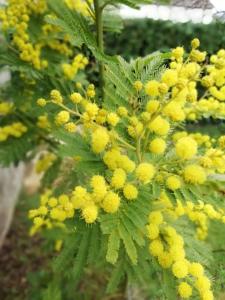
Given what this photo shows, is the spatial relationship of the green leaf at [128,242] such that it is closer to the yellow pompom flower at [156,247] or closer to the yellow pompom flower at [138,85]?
the yellow pompom flower at [156,247]

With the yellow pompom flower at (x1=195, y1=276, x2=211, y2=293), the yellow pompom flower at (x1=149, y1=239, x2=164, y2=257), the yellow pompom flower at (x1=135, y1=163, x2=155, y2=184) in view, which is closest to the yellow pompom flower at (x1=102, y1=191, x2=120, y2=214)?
the yellow pompom flower at (x1=135, y1=163, x2=155, y2=184)

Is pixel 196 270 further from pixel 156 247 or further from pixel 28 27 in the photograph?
pixel 28 27

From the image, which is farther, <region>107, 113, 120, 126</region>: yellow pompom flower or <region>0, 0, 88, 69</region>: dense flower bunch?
<region>0, 0, 88, 69</region>: dense flower bunch

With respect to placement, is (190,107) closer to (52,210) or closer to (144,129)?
(144,129)

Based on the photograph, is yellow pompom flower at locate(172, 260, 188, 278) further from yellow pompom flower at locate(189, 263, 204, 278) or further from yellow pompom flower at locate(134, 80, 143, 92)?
yellow pompom flower at locate(134, 80, 143, 92)

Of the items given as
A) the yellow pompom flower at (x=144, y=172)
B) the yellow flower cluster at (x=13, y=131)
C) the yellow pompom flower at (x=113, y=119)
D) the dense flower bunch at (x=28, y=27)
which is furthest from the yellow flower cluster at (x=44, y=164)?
the yellow pompom flower at (x=144, y=172)

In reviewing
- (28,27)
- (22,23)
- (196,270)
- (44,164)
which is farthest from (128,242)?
(44,164)

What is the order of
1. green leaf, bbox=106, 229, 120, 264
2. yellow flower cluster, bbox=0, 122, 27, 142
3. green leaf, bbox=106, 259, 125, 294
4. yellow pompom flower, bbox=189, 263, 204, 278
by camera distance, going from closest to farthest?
green leaf, bbox=106, 229, 120, 264
yellow pompom flower, bbox=189, 263, 204, 278
green leaf, bbox=106, 259, 125, 294
yellow flower cluster, bbox=0, 122, 27, 142
